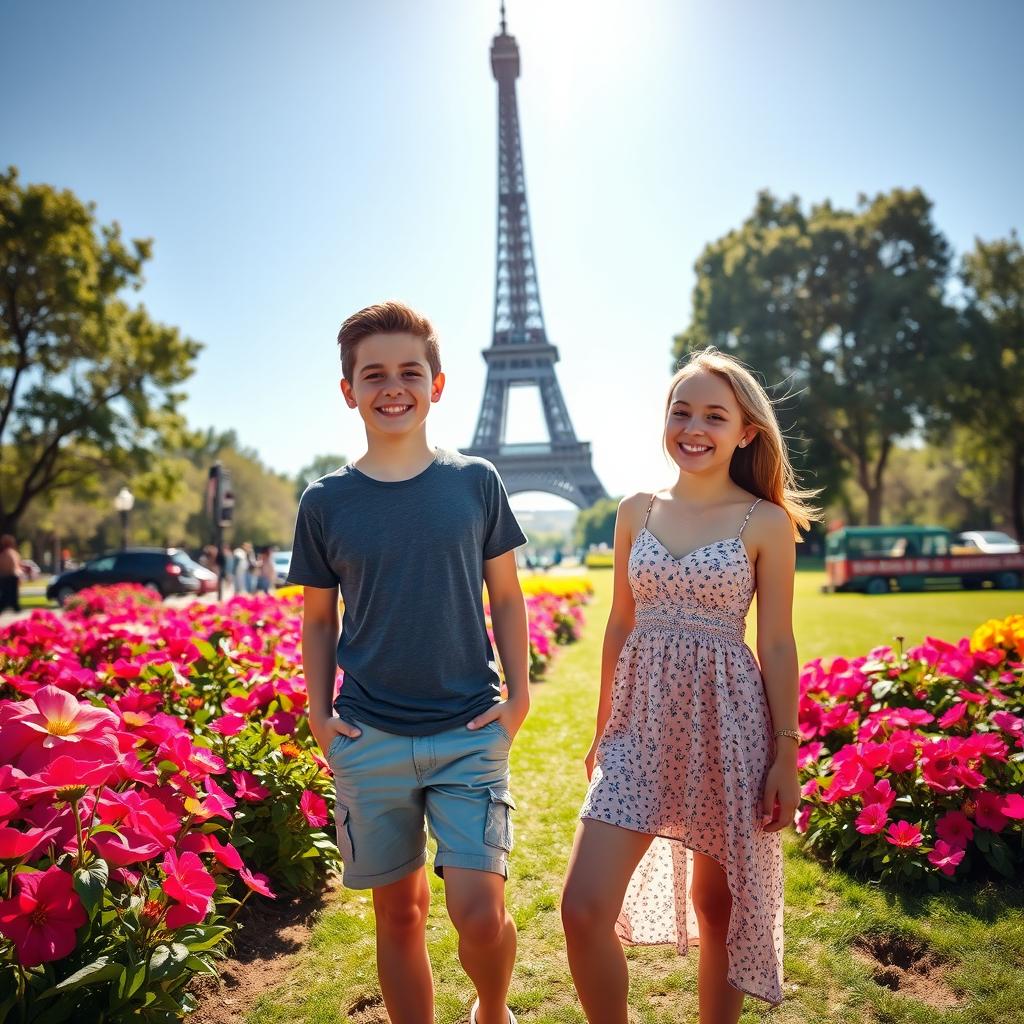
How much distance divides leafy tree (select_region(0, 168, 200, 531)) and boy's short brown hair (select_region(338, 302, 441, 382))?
2308 centimetres

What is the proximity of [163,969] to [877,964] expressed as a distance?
2302 mm

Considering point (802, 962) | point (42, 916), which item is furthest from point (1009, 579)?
point (42, 916)

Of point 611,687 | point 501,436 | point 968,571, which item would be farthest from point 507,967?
point 501,436

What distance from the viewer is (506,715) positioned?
2.15m

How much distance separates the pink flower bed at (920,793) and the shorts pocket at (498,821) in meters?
1.84

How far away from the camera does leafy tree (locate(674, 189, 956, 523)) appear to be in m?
34.3

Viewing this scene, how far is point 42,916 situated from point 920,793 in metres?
3.16

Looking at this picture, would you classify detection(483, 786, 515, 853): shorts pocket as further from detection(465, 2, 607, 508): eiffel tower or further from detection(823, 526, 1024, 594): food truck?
detection(465, 2, 607, 508): eiffel tower

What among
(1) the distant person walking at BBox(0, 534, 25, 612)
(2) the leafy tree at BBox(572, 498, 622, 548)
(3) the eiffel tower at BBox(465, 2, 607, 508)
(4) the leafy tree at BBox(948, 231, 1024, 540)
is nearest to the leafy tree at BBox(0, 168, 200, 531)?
(1) the distant person walking at BBox(0, 534, 25, 612)

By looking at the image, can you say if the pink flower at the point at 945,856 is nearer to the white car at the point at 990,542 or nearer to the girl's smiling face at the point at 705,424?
the girl's smiling face at the point at 705,424

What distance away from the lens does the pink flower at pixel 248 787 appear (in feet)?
9.30

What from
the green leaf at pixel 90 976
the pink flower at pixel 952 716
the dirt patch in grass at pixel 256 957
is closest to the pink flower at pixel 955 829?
the pink flower at pixel 952 716

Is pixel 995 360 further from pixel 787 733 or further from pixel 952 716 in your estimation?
pixel 787 733

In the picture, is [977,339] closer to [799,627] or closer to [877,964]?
[799,627]
